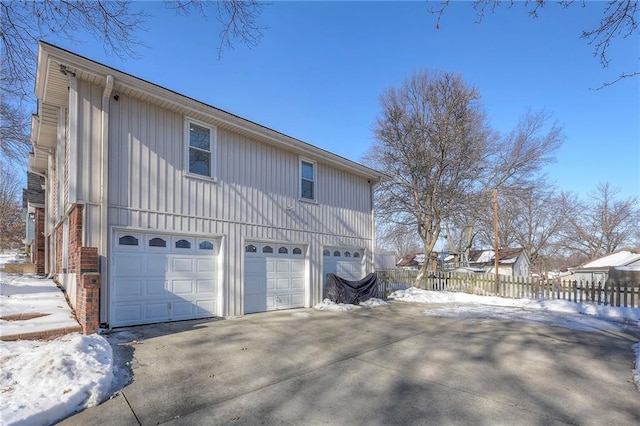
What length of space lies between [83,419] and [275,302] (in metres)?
7.10

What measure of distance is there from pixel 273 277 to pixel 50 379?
22.4 feet

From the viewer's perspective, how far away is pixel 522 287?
14.3m

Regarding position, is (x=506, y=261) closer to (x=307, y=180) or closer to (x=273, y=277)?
(x=307, y=180)

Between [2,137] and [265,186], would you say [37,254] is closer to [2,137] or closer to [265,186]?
[2,137]

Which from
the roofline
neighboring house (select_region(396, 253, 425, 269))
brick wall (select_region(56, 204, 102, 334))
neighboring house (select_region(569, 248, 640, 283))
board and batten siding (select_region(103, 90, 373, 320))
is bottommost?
neighboring house (select_region(396, 253, 425, 269))

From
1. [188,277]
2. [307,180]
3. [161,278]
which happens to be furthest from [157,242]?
[307,180]

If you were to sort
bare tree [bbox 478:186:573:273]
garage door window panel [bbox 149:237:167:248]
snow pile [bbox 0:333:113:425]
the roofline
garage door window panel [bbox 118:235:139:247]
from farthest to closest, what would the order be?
1. bare tree [bbox 478:186:573:273]
2. garage door window panel [bbox 149:237:167:248]
3. garage door window panel [bbox 118:235:139:247]
4. the roofline
5. snow pile [bbox 0:333:113:425]

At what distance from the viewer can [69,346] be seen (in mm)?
4824

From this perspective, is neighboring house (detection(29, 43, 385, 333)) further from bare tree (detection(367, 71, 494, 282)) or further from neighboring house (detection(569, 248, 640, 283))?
neighboring house (detection(569, 248, 640, 283))

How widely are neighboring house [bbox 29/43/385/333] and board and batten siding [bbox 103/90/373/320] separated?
0.09 feet

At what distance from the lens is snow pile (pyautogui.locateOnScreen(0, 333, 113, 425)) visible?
350cm

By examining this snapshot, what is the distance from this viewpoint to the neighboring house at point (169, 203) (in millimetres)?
7047

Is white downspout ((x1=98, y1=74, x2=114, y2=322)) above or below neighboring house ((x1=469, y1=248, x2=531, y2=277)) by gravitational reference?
above

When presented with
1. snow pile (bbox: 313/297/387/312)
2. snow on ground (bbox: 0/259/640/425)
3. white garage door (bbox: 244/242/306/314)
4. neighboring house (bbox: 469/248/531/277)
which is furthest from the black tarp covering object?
neighboring house (bbox: 469/248/531/277)
